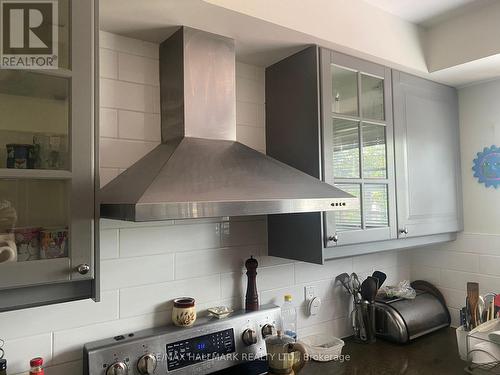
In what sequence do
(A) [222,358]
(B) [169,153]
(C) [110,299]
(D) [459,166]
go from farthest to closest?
(D) [459,166], (A) [222,358], (C) [110,299], (B) [169,153]

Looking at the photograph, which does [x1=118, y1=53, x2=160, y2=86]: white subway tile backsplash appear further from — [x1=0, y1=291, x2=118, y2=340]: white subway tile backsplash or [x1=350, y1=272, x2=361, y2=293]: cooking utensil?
[x1=350, y1=272, x2=361, y2=293]: cooking utensil

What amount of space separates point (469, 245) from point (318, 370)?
3.69ft

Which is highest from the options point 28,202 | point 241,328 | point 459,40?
point 459,40

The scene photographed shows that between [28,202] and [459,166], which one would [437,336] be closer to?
[459,166]

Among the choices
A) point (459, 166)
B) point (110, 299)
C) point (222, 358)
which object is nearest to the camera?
point (110, 299)

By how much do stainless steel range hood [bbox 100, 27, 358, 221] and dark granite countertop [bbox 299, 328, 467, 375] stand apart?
748 mm

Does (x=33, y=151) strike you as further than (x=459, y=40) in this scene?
No

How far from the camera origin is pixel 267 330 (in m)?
1.50

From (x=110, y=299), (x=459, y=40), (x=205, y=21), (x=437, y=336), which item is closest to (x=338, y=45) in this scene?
(x=205, y=21)

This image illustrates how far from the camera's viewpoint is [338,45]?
1429 mm

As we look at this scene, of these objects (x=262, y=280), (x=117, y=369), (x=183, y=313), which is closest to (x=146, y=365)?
(x=117, y=369)

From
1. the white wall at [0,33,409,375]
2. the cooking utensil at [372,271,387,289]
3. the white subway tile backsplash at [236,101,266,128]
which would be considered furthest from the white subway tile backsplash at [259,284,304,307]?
the white subway tile backsplash at [236,101,266,128]

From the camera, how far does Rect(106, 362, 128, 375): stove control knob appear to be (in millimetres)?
1167

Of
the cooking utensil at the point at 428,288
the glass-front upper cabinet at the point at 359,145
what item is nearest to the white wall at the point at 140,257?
the glass-front upper cabinet at the point at 359,145
